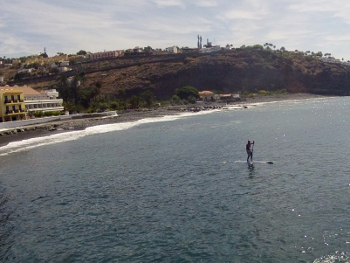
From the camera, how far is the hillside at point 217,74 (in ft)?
527

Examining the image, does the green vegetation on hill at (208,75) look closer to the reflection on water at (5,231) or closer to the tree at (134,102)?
the tree at (134,102)

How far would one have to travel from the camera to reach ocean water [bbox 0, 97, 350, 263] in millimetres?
15672

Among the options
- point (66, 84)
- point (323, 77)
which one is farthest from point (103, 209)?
point (323, 77)

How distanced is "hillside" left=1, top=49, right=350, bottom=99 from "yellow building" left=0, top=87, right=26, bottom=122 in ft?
256

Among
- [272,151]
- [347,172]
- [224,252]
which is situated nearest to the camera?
[224,252]

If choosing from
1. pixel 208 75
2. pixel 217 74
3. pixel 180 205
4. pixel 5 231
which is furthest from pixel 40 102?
pixel 217 74

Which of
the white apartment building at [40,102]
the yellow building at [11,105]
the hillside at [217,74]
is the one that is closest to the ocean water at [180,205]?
the yellow building at [11,105]

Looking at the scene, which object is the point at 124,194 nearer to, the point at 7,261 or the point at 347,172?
the point at 7,261

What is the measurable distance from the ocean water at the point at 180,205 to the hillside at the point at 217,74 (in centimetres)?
12183

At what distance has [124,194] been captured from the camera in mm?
24391

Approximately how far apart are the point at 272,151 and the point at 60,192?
2220 centimetres

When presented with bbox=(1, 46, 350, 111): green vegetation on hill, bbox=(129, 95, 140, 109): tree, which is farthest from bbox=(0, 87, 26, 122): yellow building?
bbox=(1, 46, 350, 111): green vegetation on hill

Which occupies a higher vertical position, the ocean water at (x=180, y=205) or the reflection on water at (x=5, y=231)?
the ocean water at (x=180, y=205)

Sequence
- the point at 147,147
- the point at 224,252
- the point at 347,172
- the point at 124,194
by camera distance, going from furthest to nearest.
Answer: the point at 147,147, the point at 347,172, the point at 124,194, the point at 224,252
